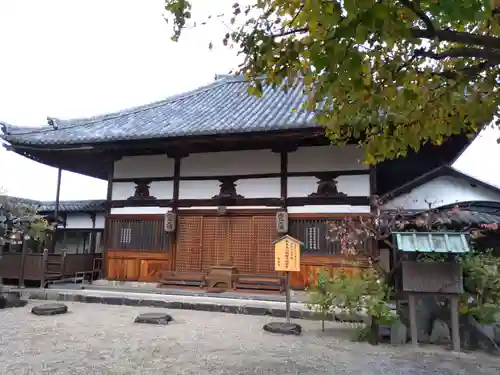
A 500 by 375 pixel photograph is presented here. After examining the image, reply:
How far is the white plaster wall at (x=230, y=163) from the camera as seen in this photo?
36.5 feet

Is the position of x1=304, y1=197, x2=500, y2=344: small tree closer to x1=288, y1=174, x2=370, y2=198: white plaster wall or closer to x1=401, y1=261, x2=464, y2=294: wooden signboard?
x1=401, y1=261, x2=464, y2=294: wooden signboard

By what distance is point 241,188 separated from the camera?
1124cm

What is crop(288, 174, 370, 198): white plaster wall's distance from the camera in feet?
33.5

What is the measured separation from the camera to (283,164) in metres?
10.9

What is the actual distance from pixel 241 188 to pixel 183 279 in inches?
121

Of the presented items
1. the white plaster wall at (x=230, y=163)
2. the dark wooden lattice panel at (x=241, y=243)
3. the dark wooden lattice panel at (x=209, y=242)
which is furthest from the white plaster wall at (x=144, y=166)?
the dark wooden lattice panel at (x=241, y=243)

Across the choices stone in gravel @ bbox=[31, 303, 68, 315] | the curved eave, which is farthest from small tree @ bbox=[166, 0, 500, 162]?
the curved eave

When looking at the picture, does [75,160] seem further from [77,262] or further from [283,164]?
[283,164]

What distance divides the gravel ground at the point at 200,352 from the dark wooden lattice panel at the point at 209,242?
3487 mm

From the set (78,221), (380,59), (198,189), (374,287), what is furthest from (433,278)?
(78,221)

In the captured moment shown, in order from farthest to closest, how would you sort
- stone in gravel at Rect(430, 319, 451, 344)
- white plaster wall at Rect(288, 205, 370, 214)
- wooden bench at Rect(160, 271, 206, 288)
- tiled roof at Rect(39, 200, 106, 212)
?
tiled roof at Rect(39, 200, 106, 212), wooden bench at Rect(160, 271, 206, 288), white plaster wall at Rect(288, 205, 370, 214), stone in gravel at Rect(430, 319, 451, 344)

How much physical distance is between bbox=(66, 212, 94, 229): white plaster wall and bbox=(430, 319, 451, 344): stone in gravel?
48.5ft

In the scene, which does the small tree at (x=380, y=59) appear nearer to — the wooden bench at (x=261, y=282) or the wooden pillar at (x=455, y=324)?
the wooden pillar at (x=455, y=324)

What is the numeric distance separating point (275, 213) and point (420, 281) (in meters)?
5.16
